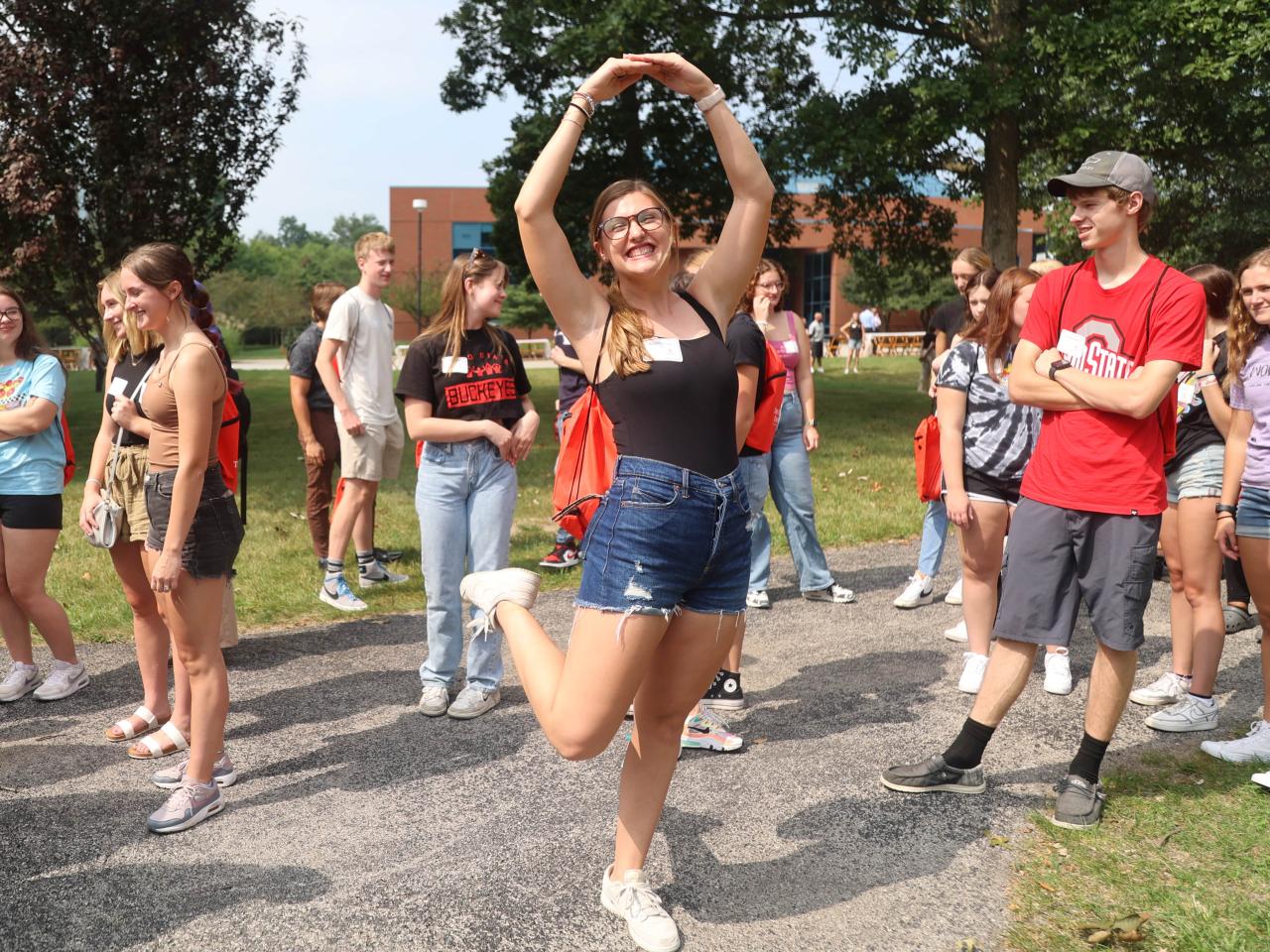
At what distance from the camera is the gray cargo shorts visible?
392 centimetres

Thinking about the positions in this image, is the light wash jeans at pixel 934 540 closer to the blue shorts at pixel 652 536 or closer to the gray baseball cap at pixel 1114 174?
the gray baseball cap at pixel 1114 174

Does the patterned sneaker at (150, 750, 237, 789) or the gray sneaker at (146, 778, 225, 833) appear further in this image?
the patterned sneaker at (150, 750, 237, 789)

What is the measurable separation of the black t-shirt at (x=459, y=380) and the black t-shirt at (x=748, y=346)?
3.42 feet

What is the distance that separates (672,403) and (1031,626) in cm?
185

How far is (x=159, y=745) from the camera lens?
4.77 m

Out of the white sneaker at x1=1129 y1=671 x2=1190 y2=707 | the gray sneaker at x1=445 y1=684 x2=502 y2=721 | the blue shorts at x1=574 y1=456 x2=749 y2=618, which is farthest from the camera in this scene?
the white sneaker at x1=1129 y1=671 x2=1190 y2=707

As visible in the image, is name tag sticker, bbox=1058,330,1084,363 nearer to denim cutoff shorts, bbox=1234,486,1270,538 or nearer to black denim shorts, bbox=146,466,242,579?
denim cutoff shorts, bbox=1234,486,1270,538

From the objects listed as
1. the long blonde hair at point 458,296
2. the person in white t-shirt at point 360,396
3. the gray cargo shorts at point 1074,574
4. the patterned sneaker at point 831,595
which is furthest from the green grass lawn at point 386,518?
the gray cargo shorts at point 1074,574

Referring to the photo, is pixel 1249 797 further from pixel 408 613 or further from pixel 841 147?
pixel 841 147

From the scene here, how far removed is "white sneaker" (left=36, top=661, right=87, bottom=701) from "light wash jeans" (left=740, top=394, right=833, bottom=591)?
3822mm

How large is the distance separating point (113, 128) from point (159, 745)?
42.8 ft

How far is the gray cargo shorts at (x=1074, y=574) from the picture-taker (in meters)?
3.92

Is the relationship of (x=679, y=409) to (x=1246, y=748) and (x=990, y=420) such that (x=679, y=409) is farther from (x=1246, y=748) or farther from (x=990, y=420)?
(x=1246, y=748)

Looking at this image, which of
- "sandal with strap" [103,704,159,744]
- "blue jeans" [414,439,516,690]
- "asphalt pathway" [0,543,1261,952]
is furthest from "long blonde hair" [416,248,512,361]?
"sandal with strap" [103,704,159,744]
